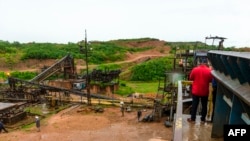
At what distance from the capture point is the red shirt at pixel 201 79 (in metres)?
6.68

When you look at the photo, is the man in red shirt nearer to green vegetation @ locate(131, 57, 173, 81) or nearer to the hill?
green vegetation @ locate(131, 57, 173, 81)

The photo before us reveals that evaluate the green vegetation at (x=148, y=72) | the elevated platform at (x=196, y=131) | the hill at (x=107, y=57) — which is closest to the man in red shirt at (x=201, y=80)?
the elevated platform at (x=196, y=131)

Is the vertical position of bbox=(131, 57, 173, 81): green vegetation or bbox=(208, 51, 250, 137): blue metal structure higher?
bbox=(208, 51, 250, 137): blue metal structure

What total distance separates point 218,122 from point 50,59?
5233cm

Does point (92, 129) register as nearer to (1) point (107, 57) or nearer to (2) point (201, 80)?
(2) point (201, 80)

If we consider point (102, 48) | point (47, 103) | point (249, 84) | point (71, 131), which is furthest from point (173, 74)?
point (102, 48)

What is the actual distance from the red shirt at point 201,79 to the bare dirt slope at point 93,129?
10.4 metres

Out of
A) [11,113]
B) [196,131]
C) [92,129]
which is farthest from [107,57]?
[196,131]

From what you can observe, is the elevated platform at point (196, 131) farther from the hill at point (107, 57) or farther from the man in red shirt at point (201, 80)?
the hill at point (107, 57)

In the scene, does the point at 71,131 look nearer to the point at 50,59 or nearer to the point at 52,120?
the point at 52,120

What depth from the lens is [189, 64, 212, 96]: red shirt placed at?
668cm

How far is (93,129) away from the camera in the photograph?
20.6 meters

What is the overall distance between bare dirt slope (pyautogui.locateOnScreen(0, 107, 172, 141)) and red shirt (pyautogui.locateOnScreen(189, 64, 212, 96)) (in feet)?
34.2

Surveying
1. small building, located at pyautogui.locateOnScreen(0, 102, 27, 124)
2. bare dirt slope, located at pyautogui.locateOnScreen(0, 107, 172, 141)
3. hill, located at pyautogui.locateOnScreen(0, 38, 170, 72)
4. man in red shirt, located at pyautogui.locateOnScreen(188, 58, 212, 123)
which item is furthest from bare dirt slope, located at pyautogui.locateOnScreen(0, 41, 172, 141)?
hill, located at pyautogui.locateOnScreen(0, 38, 170, 72)
